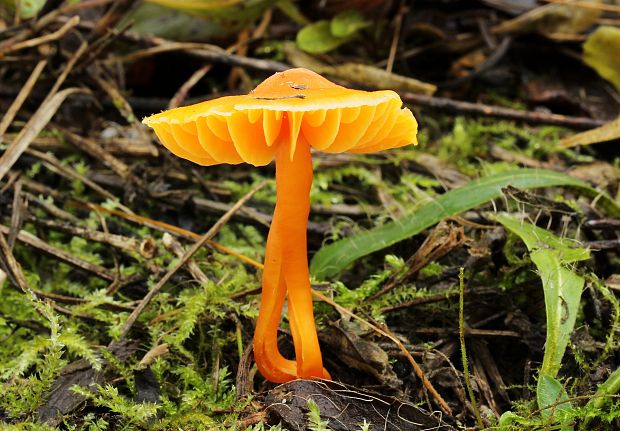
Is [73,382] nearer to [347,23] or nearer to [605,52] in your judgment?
[347,23]

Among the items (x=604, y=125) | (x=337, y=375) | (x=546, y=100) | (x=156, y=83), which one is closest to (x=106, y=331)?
(x=337, y=375)

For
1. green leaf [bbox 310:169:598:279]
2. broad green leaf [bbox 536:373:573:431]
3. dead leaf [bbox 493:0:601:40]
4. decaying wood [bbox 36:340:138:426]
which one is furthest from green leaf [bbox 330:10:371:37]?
broad green leaf [bbox 536:373:573:431]

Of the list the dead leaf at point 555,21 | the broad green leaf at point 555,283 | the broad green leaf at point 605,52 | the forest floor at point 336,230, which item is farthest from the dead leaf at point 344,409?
the dead leaf at point 555,21

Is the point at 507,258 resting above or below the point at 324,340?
above

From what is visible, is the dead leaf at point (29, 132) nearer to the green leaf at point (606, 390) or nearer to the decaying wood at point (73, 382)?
the decaying wood at point (73, 382)

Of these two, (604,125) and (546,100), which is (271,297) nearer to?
(604,125)

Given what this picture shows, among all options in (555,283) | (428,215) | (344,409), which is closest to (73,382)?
(344,409)
